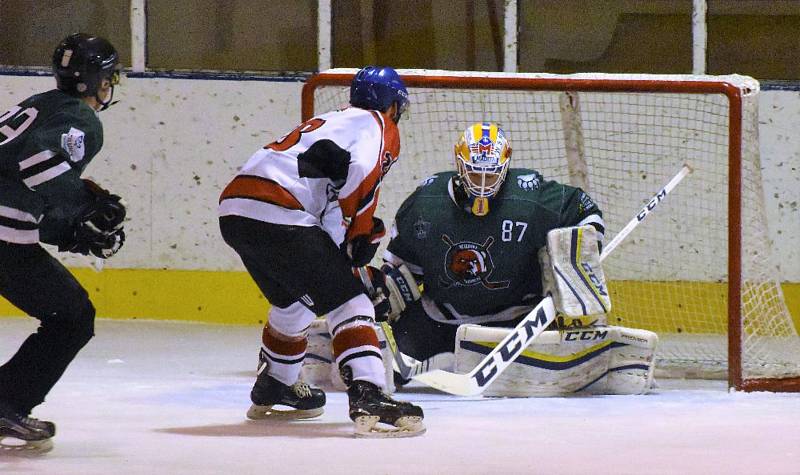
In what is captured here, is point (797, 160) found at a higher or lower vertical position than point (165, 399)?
higher

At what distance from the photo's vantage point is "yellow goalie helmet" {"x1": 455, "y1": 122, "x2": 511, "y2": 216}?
4750 millimetres

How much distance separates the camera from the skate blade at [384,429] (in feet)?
12.1

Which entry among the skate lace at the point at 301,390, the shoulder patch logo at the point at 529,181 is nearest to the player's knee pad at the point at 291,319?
the skate lace at the point at 301,390

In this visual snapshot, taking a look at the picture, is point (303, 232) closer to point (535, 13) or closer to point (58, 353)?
point (58, 353)

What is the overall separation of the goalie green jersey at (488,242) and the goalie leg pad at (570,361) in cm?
25

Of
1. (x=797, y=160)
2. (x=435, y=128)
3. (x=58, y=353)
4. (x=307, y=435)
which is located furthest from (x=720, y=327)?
(x=58, y=353)

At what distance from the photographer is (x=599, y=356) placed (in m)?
4.70

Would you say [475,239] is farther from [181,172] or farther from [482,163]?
[181,172]

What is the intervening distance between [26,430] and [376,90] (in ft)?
4.31

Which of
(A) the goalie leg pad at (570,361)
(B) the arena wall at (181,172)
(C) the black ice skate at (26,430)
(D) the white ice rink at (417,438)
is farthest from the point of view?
(B) the arena wall at (181,172)

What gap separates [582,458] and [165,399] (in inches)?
63.5

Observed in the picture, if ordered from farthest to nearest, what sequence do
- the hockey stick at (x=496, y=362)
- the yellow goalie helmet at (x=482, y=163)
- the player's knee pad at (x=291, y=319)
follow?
1. the yellow goalie helmet at (x=482, y=163)
2. the hockey stick at (x=496, y=362)
3. the player's knee pad at (x=291, y=319)

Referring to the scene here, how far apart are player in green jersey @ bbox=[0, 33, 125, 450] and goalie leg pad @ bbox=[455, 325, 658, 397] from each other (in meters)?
1.51

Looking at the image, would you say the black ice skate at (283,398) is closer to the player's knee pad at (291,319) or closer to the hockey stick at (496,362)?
the player's knee pad at (291,319)
